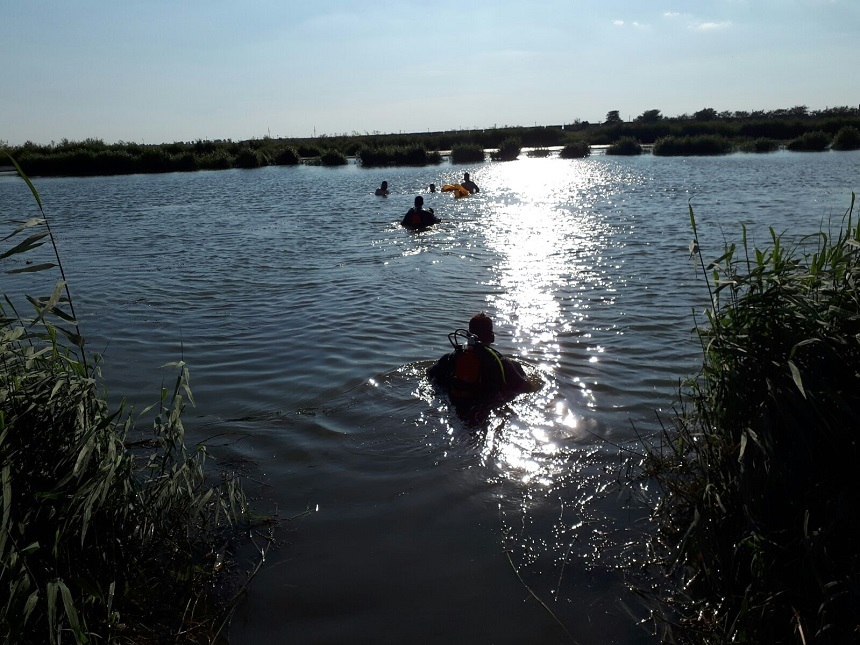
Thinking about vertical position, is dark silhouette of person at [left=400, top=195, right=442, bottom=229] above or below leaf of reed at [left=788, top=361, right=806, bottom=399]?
below

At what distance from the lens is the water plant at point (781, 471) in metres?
2.70

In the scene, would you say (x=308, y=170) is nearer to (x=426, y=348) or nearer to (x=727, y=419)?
(x=426, y=348)

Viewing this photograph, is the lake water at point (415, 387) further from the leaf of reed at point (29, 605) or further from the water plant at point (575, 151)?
the water plant at point (575, 151)

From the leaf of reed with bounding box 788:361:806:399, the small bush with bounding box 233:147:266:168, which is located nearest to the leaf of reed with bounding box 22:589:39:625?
the leaf of reed with bounding box 788:361:806:399

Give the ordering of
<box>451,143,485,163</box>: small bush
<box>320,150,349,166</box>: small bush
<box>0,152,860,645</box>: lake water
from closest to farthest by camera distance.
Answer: <box>0,152,860,645</box>: lake water → <box>320,150,349,166</box>: small bush → <box>451,143,485,163</box>: small bush

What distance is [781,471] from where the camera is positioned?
291 centimetres

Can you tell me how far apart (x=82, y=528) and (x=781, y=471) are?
10.2ft

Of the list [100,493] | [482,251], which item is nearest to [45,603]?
[100,493]

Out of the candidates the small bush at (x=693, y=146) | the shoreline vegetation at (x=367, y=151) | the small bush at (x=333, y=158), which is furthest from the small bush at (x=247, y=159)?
the small bush at (x=693, y=146)

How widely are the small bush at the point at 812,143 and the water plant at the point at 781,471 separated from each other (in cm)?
4699

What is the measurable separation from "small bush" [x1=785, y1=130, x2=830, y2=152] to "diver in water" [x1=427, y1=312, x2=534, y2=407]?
45.0m

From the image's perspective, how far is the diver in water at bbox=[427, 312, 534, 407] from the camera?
6.25 metres

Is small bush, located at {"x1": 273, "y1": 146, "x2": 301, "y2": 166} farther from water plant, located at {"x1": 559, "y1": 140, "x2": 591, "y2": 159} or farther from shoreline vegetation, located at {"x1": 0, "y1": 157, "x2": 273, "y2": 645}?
shoreline vegetation, located at {"x1": 0, "y1": 157, "x2": 273, "y2": 645}

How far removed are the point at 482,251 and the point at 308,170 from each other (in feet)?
103
